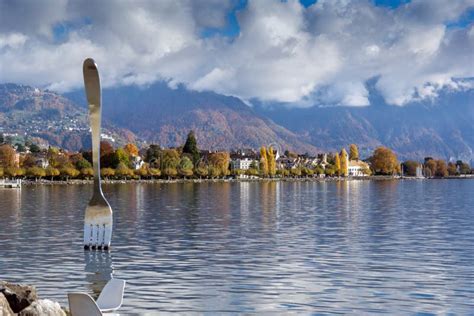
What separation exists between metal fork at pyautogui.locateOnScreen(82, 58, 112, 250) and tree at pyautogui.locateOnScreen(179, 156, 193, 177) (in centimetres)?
15342

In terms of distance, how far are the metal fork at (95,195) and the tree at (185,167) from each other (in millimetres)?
153421

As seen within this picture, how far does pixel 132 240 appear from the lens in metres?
31.6

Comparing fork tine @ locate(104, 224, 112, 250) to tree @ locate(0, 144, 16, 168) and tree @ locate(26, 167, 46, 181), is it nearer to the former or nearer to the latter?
tree @ locate(26, 167, 46, 181)

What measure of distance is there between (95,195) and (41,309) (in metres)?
12.4

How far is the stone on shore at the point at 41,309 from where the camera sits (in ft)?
40.4

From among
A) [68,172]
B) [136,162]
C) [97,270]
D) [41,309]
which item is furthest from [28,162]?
[41,309]

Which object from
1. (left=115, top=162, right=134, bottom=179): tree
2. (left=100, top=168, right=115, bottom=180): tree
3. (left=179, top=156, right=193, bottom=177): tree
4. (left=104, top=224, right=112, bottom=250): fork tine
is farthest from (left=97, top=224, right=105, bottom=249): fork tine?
(left=179, top=156, right=193, bottom=177): tree

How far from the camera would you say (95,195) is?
2464cm

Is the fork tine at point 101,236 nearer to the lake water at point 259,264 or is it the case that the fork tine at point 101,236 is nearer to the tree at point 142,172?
the lake water at point 259,264

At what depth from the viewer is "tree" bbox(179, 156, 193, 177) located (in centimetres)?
17995

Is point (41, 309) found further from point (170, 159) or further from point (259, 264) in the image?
point (170, 159)

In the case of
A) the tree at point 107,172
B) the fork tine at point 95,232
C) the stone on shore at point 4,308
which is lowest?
the stone on shore at point 4,308

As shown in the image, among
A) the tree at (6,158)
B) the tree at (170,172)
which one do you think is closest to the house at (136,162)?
the tree at (170,172)

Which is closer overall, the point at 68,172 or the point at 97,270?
the point at 97,270
